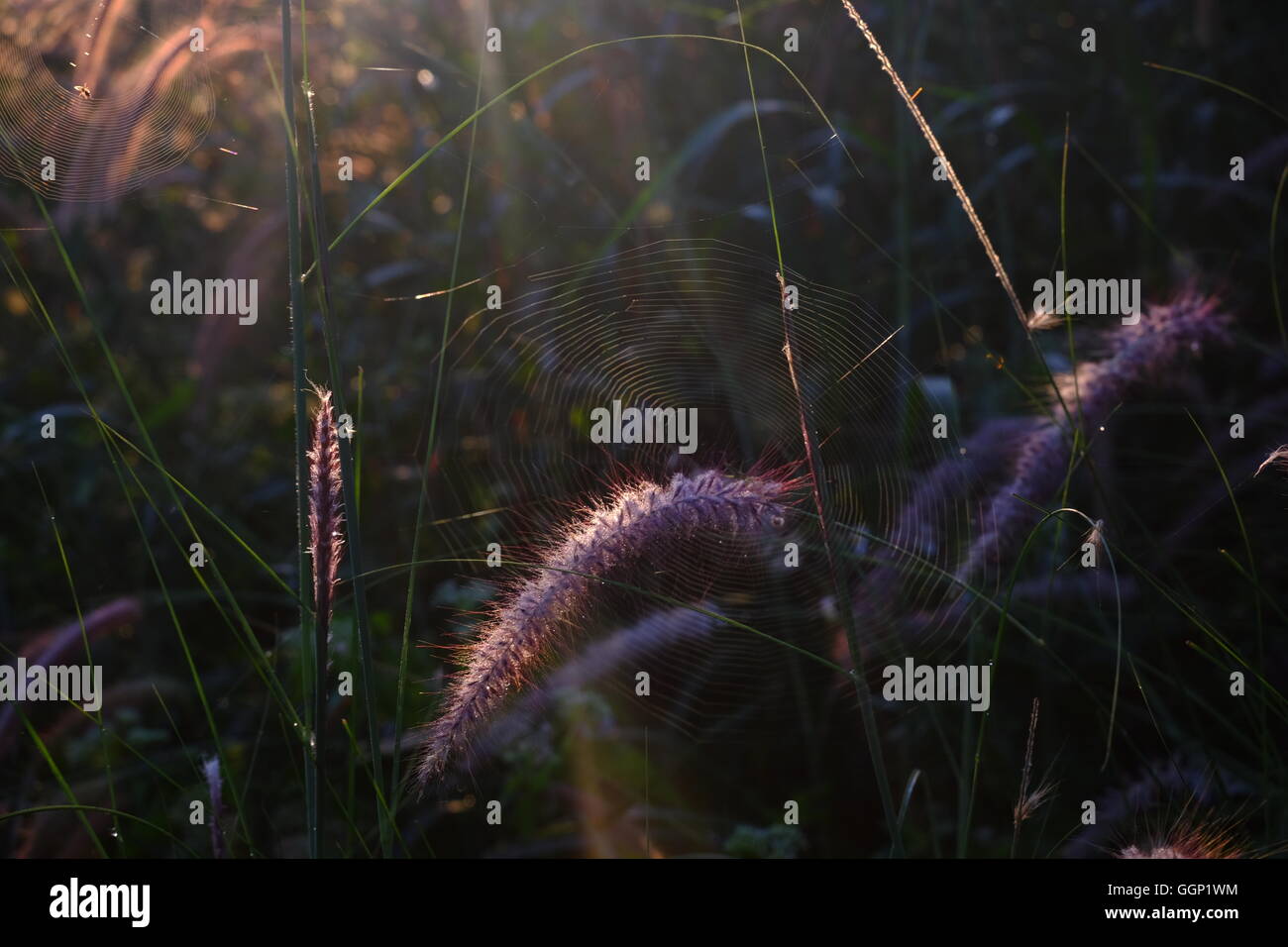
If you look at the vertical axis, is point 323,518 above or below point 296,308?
below

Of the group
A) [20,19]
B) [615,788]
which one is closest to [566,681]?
[615,788]

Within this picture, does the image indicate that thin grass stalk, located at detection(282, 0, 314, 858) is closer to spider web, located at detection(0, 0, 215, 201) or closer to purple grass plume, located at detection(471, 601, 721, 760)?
spider web, located at detection(0, 0, 215, 201)

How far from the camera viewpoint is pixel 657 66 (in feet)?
11.2

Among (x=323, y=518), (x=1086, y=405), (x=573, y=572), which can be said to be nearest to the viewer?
(x=323, y=518)

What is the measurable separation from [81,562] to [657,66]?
7.24 ft

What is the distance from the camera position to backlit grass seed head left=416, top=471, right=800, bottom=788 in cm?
116

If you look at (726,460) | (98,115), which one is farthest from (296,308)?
(98,115)

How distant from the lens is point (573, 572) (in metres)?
1.14

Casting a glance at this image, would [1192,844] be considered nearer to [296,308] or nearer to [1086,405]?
[1086,405]

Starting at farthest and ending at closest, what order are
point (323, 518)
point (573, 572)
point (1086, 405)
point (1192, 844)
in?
point (1086, 405), point (1192, 844), point (573, 572), point (323, 518)

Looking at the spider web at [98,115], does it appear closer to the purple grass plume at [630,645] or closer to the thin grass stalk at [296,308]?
the thin grass stalk at [296,308]

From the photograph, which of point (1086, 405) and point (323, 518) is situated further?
point (1086, 405)

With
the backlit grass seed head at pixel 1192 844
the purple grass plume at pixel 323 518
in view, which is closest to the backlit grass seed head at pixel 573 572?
the purple grass plume at pixel 323 518
